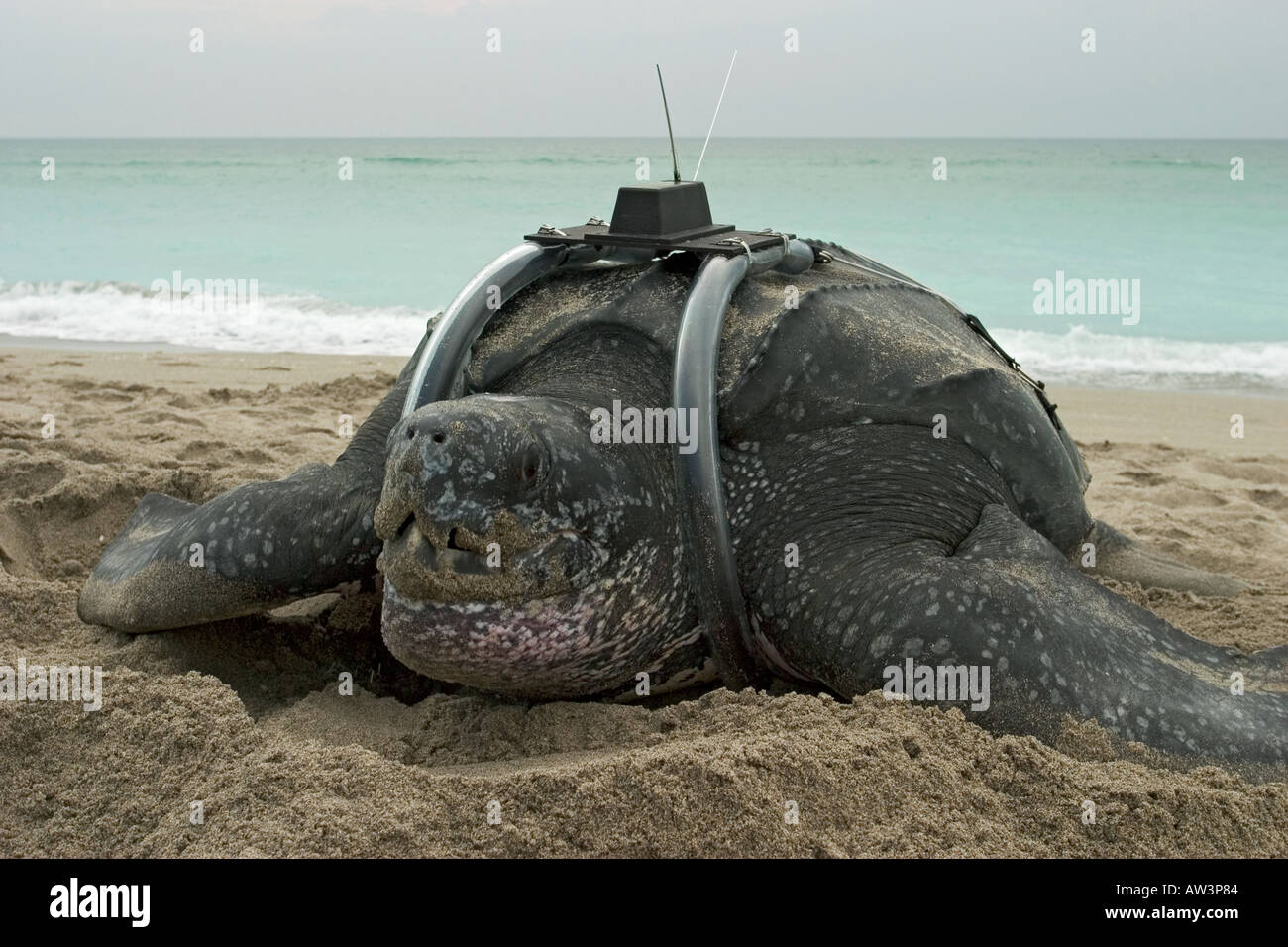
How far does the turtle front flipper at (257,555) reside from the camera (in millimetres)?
2369

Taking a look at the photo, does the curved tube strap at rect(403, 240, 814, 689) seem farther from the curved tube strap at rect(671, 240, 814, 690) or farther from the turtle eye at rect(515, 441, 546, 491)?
the turtle eye at rect(515, 441, 546, 491)

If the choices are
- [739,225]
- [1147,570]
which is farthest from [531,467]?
[739,225]

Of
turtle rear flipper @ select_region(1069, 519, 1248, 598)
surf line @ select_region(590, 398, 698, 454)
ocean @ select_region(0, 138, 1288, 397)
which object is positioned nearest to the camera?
surf line @ select_region(590, 398, 698, 454)

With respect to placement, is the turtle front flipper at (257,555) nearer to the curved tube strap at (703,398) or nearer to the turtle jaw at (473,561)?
the curved tube strap at (703,398)

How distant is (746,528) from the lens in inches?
87.0

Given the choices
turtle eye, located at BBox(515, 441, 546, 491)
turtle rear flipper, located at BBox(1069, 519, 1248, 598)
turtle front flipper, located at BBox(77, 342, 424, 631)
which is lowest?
turtle rear flipper, located at BBox(1069, 519, 1248, 598)

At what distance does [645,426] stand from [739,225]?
58.0 feet

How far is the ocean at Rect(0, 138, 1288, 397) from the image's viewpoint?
8.61m

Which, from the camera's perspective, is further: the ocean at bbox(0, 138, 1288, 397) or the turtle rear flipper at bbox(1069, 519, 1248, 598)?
the ocean at bbox(0, 138, 1288, 397)

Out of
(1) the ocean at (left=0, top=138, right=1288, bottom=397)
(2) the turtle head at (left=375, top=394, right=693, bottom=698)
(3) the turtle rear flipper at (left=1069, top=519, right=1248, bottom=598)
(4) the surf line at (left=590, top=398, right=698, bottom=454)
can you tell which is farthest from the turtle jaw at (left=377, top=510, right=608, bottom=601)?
(1) the ocean at (left=0, top=138, right=1288, bottom=397)

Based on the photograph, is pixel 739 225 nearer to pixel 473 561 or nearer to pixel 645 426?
pixel 645 426

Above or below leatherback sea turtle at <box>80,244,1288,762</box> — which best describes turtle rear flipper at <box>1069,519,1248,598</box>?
below

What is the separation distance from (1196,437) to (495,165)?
112 ft

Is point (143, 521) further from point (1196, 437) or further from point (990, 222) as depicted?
point (990, 222)
